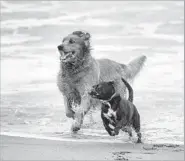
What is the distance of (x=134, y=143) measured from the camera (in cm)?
702

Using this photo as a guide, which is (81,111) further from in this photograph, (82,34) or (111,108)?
(111,108)

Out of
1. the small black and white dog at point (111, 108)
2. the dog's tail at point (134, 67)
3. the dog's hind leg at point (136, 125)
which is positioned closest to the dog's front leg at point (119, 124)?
the small black and white dog at point (111, 108)

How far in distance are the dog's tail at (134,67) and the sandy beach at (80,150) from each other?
301 cm

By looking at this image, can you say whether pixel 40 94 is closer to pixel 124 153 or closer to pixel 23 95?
pixel 23 95

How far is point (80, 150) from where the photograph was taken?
5.89 meters

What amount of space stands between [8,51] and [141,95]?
3.41 metres

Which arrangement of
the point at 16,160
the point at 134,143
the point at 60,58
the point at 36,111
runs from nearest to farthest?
the point at 16,160
the point at 134,143
the point at 60,58
the point at 36,111

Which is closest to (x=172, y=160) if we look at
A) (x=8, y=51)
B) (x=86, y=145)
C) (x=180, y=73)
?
(x=86, y=145)

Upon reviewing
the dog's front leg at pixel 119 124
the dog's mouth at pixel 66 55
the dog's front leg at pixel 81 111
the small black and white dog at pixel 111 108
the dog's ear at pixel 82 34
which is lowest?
the dog's front leg at pixel 81 111

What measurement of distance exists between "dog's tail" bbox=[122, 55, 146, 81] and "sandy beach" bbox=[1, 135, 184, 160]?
301cm

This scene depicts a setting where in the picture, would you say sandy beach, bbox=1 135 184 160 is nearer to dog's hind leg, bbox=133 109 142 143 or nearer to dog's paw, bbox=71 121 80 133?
dog's hind leg, bbox=133 109 142 143

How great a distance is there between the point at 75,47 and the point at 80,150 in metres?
2.43

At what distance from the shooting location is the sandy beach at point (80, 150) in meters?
5.38

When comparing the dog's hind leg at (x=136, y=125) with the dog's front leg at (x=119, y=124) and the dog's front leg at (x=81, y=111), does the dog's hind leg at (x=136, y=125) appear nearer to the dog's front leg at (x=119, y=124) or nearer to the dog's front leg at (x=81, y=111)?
the dog's front leg at (x=119, y=124)
